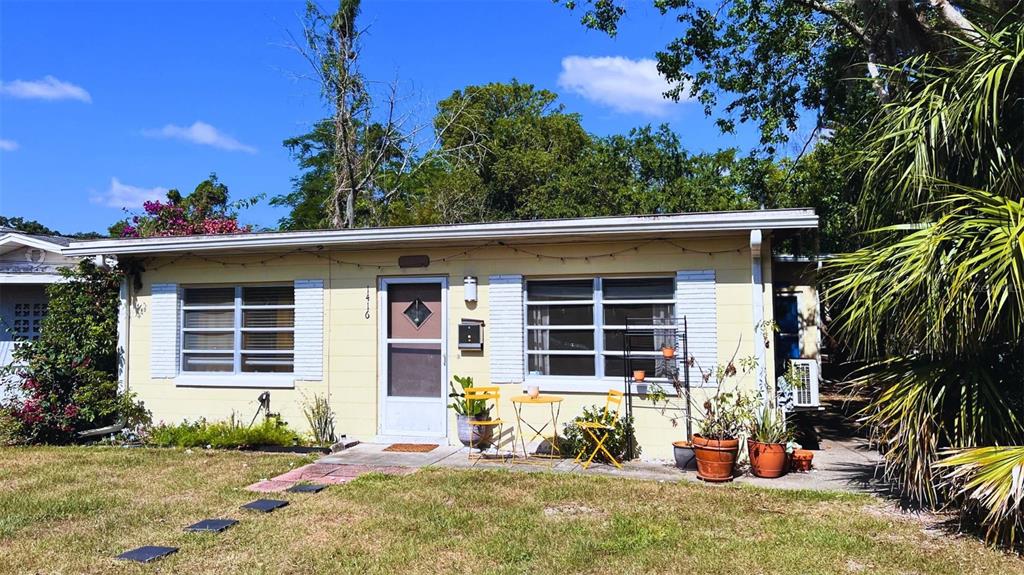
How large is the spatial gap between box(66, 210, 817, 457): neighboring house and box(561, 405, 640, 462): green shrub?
0.20 meters

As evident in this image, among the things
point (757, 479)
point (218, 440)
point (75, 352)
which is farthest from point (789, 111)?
point (75, 352)

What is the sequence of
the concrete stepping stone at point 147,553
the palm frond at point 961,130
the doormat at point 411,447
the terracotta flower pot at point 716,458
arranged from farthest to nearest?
the doormat at point 411,447
the terracotta flower pot at point 716,458
the palm frond at point 961,130
the concrete stepping stone at point 147,553

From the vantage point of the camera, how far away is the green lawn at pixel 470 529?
172 inches

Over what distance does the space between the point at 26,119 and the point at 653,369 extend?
12.7m

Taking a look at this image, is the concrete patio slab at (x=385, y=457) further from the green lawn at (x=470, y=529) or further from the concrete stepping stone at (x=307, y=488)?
the concrete stepping stone at (x=307, y=488)

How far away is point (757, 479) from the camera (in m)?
6.57

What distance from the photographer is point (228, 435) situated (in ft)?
27.6

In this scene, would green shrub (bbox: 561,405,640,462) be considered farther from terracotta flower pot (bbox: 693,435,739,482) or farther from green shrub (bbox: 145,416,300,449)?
green shrub (bbox: 145,416,300,449)

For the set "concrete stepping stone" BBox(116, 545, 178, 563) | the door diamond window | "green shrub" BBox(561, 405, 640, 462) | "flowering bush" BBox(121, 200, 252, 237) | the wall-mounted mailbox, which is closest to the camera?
"concrete stepping stone" BBox(116, 545, 178, 563)

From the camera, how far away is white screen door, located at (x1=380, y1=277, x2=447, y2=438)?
8.40 metres

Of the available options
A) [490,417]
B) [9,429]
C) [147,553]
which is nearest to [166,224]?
[9,429]

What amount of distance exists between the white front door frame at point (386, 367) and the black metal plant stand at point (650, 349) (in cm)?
220

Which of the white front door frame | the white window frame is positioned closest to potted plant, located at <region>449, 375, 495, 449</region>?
the white front door frame

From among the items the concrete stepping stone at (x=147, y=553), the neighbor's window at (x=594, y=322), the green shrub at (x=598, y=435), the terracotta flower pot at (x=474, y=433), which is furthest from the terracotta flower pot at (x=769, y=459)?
the concrete stepping stone at (x=147, y=553)
